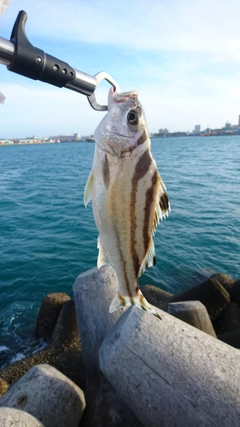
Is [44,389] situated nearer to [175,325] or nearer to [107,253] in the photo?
[175,325]

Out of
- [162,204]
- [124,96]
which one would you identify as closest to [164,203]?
[162,204]

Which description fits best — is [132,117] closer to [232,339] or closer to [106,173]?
[106,173]

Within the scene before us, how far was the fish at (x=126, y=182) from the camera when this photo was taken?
2641mm

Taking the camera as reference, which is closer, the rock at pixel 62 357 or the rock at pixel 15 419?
the rock at pixel 15 419

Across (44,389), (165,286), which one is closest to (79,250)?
(165,286)

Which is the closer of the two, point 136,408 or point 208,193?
point 136,408

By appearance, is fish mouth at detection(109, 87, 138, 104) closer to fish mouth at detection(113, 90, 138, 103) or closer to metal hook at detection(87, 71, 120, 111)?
fish mouth at detection(113, 90, 138, 103)

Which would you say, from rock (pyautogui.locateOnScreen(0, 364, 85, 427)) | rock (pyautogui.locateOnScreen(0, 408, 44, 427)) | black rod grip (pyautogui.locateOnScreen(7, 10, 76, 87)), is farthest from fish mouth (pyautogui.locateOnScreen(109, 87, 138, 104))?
rock (pyautogui.locateOnScreen(0, 364, 85, 427))

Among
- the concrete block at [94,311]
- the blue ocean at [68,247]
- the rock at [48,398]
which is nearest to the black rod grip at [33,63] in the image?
the concrete block at [94,311]

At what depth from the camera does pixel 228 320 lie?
8.36 meters

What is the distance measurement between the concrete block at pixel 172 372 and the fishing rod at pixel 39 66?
11.8ft

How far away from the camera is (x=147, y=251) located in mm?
2867

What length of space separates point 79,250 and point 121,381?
11.7m

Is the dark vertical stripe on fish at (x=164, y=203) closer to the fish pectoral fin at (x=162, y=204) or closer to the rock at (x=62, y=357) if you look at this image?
the fish pectoral fin at (x=162, y=204)
